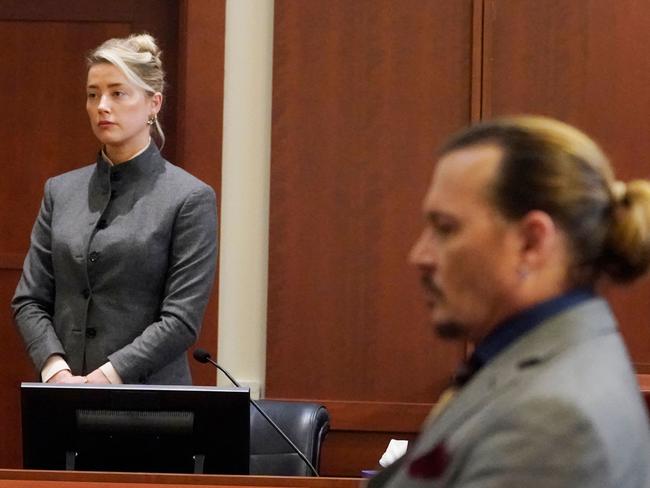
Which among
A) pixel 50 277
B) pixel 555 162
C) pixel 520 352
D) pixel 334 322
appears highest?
pixel 555 162

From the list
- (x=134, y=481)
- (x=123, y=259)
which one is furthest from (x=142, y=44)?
(x=134, y=481)

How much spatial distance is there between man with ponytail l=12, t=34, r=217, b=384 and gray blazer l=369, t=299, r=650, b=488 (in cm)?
172

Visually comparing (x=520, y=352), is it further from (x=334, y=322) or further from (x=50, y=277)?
(x=334, y=322)

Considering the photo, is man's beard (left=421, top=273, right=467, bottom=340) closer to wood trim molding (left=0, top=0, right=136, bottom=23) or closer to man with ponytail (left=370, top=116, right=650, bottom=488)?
man with ponytail (left=370, top=116, right=650, bottom=488)

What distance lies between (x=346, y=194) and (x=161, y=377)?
1.56 metres

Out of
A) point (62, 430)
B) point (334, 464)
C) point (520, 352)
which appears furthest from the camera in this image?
point (334, 464)

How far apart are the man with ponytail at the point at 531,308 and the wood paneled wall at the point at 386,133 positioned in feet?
9.86

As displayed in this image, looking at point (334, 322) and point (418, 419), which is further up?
point (334, 322)

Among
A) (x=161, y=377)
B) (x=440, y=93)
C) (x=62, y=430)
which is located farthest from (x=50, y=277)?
(x=440, y=93)

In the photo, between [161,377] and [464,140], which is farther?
[161,377]

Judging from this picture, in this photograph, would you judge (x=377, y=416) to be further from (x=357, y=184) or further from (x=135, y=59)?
(x=135, y=59)

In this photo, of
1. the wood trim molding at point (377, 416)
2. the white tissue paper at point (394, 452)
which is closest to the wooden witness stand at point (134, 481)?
the white tissue paper at point (394, 452)

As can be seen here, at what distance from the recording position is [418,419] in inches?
165

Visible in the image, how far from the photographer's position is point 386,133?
424 cm
